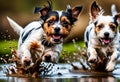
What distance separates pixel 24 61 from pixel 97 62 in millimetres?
1322

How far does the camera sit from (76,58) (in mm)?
16109

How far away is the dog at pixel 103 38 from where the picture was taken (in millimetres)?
13883

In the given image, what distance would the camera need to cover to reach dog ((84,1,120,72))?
13.9 m

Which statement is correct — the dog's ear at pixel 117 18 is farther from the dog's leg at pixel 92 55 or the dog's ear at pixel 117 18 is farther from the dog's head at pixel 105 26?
the dog's leg at pixel 92 55

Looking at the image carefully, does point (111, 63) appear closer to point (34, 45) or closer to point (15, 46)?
point (34, 45)

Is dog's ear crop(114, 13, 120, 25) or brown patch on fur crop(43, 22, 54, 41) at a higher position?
dog's ear crop(114, 13, 120, 25)

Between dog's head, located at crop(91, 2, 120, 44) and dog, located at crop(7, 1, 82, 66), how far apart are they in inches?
17.4

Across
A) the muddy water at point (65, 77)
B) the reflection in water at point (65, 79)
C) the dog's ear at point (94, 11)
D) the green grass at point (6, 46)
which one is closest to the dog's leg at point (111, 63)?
Answer: the muddy water at point (65, 77)

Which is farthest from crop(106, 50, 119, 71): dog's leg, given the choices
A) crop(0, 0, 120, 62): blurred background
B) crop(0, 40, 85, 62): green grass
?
crop(0, 0, 120, 62): blurred background

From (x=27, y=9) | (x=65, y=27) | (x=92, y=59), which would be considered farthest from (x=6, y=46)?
(x=65, y=27)

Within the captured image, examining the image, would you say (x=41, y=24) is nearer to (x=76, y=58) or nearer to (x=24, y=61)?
(x=24, y=61)

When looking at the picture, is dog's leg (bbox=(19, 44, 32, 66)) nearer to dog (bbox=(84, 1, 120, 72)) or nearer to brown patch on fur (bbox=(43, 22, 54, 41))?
brown patch on fur (bbox=(43, 22, 54, 41))

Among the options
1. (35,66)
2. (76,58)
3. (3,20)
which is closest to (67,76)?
(35,66)

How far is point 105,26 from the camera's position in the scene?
45.5 ft
